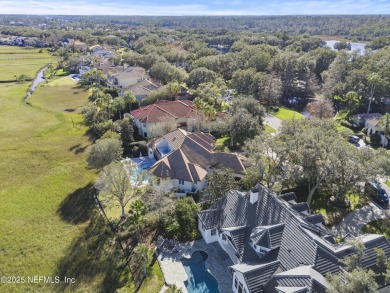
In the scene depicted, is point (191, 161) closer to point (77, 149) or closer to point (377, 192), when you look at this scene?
point (377, 192)

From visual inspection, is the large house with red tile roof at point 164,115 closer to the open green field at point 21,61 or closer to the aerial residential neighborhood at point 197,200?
the aerial residential neighborhood at point 197,200

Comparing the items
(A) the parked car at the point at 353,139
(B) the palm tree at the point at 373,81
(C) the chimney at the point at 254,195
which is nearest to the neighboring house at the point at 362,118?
(B) the palm tree at the point at 373,81

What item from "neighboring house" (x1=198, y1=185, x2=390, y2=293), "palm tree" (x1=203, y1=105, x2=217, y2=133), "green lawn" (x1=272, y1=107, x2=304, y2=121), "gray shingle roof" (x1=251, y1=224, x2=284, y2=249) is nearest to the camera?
"neighboring house" (x1=198, y1=185, x2=390, y2=293)

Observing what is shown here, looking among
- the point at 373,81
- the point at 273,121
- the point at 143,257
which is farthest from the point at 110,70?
the point at 143,257

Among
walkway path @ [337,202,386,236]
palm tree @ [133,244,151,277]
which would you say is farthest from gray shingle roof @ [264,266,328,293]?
walkway path @ [337,202,386,236]

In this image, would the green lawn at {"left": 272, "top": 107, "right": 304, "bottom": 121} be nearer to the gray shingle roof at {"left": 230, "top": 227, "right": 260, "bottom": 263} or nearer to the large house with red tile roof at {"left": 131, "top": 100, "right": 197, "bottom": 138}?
the large house with red tile roof at {"left": 131, "top": 100, "right": 197, "bottom": 138}

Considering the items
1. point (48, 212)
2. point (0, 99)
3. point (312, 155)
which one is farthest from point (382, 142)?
point (0, 99)
